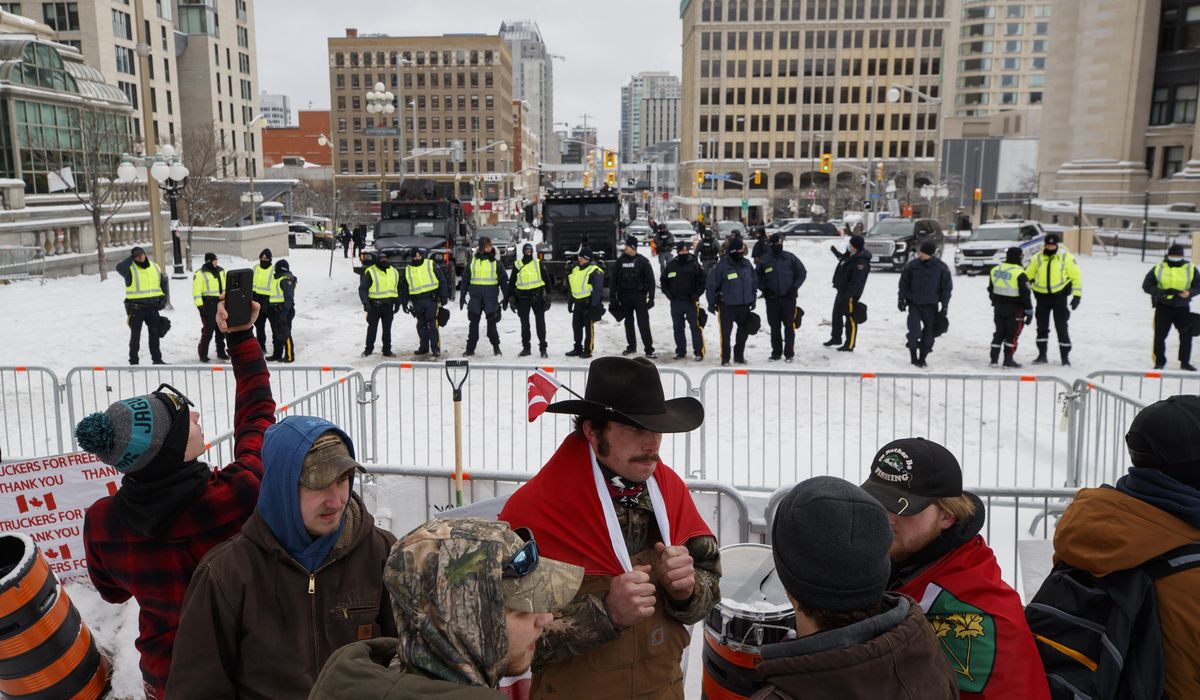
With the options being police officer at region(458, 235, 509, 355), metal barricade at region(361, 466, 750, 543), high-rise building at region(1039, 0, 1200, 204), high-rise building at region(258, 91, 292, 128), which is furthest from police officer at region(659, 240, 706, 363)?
high-rise building at region(258, 91, 292, 128)

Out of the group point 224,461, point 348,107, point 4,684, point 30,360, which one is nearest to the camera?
point 4,684

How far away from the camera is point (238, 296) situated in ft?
12.3

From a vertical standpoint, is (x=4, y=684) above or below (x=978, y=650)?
below

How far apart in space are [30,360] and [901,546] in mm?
14428

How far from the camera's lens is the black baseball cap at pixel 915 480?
2.78 meters

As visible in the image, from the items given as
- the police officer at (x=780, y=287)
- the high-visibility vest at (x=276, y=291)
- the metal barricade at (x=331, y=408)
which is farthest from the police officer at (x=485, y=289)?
the metal barricade at (x=331, y=408)

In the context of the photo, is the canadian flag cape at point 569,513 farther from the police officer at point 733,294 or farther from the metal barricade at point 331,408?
the police officer at point 733,294

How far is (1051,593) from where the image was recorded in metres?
2.79

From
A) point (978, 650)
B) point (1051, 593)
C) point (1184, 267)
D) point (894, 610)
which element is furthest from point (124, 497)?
point (1184, 267)

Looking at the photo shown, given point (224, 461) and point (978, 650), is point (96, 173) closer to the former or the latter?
point (224, 461)

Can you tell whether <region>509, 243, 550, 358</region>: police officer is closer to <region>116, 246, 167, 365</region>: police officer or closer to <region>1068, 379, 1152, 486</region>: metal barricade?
<region>116, 246, 167, 365</region>: police officer

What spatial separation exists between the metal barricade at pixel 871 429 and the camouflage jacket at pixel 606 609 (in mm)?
3767

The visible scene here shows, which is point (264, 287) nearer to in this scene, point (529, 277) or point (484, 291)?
point (484, 291)

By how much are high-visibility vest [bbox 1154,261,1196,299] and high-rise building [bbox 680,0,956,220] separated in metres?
91.4
